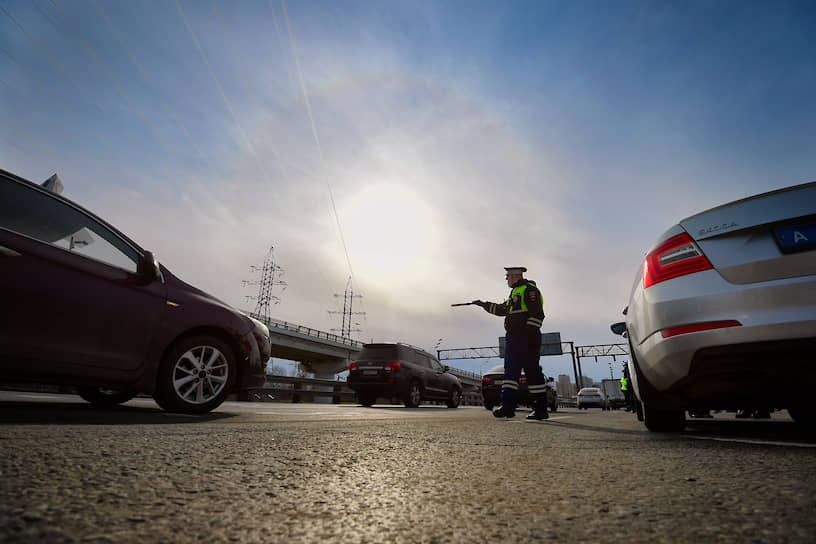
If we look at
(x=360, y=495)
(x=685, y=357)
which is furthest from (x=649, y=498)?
(x=685, y=357)

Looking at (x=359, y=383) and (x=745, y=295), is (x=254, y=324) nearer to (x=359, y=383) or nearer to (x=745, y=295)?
(x=745, y=295)

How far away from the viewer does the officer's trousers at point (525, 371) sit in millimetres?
6176

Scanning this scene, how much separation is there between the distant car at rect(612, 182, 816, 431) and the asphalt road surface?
1.93 ft

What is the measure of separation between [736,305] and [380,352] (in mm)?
11699

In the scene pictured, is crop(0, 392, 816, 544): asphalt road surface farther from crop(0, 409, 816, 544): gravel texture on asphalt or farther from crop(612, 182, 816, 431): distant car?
crop(612, 182, 816, 431): distant car

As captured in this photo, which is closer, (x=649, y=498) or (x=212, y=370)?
(x=649, y=498)

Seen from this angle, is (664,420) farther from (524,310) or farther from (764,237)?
(524,310)

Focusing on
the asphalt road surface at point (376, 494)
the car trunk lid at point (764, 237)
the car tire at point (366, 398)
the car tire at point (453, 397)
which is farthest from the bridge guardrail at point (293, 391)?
the car trunk lid at point (764, 237)

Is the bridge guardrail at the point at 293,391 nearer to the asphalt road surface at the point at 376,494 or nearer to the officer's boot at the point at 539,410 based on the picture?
the officer's boot at the point at 539,410

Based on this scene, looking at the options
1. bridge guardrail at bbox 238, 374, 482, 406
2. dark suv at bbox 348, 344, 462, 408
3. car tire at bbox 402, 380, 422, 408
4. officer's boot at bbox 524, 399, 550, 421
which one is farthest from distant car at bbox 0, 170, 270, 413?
car tire at bbox 402, 380, 422, 408

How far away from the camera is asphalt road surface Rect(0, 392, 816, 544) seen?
0.89 m

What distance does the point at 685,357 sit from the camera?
2699 mm

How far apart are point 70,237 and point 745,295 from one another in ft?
16.7

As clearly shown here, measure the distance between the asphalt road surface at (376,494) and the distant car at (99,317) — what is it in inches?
66.3
